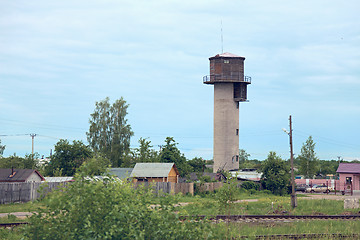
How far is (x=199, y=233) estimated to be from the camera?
10859mm

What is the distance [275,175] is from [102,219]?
2252 inches

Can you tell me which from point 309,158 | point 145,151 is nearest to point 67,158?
point 145,151

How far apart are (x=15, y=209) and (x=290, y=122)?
27.1 m

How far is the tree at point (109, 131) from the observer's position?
297ft

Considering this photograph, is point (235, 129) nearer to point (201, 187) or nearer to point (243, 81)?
point (243, 81)

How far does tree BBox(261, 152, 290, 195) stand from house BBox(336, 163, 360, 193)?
9.35m

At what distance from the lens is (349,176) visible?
223 ft

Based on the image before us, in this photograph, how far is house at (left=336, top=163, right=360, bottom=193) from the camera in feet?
221

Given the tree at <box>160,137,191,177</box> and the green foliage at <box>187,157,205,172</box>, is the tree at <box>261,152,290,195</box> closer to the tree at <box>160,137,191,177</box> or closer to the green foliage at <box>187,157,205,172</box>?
the tree at <box>160,137,191,177</box>

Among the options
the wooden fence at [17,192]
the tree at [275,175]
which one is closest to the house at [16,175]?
the wooden fence at [17,192]

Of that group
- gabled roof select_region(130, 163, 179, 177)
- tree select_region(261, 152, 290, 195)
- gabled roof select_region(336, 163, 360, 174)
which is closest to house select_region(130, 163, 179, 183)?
gabled roof select_region(130, 163, 179, 177)

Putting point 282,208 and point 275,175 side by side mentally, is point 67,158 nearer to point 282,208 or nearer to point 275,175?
point 275,175

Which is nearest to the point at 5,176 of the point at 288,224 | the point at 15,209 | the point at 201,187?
the point at 15,209

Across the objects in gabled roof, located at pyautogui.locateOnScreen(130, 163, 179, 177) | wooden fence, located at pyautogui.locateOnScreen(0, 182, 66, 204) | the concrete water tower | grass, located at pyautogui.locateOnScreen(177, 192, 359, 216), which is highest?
the concrete water tower
